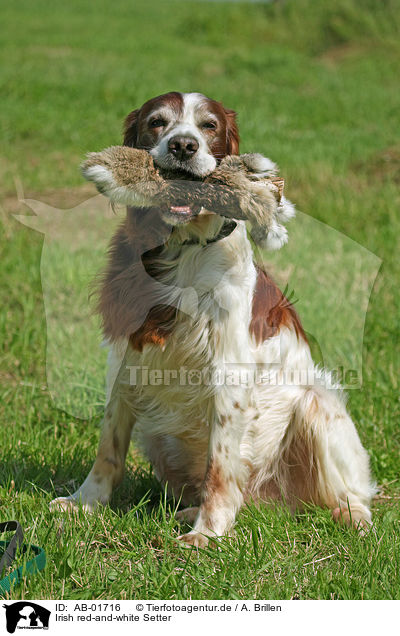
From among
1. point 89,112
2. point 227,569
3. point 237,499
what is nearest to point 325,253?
point 237,499

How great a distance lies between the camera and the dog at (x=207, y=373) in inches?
118

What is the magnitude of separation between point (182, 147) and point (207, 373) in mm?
902

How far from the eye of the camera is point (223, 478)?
10.2 ft

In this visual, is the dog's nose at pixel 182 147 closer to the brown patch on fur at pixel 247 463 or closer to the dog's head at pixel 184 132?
the dog's head at pixel 184 132

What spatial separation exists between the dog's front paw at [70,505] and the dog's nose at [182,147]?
1418 mm

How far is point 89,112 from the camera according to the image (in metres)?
9.50

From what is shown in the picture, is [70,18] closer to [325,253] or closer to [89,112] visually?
[89,112]

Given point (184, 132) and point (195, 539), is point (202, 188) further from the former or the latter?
point (195, 539)

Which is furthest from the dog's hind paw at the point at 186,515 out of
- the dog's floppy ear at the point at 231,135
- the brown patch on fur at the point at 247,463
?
the dog's floppy ear at the point at 231,135

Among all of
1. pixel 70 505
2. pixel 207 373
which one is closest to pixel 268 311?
pixel 207 373

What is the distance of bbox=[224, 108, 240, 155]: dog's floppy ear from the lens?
3150 millimetres

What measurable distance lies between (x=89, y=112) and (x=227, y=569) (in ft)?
25.5

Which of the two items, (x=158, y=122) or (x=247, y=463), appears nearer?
(x=158, y=122)

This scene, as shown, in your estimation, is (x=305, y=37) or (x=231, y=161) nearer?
(x=231, y=161)
